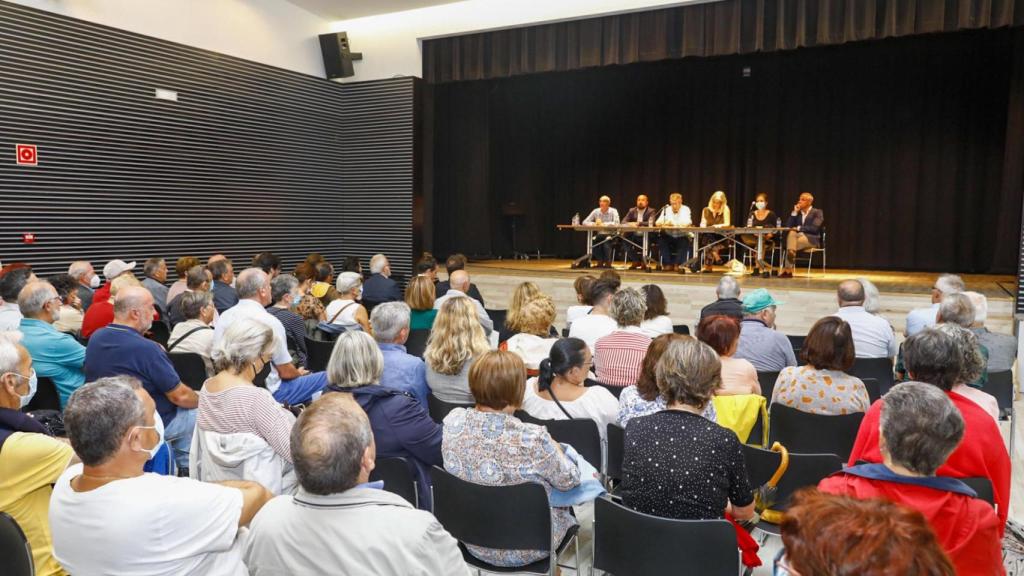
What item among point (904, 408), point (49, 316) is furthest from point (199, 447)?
point (904, 408)

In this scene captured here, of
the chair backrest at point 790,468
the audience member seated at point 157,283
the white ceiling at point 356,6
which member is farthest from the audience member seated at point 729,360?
the white ceiling at point 356,6

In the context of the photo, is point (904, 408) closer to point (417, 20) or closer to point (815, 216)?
point (815, 216)

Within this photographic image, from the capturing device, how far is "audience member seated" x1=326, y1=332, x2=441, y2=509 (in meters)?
2.81

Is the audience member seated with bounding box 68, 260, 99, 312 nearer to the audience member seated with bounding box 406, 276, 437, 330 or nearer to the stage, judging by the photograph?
the audience member seated with bounding box 406, 276, 437, 330

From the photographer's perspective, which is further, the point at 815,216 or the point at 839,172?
the point at 839,172

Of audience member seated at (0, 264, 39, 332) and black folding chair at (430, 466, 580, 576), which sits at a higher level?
audience member seated at (0, 264, 39, 332)

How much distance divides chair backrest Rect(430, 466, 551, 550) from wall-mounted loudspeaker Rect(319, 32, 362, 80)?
33.5 ft

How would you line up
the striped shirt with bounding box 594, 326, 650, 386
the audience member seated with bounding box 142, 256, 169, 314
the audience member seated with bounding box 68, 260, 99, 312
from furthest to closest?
1. the audience member seated with bounding box 142, 256, 169, 314
2. the audience member seated with bounding box 68, 260, 99, 312
3. the striped shirt with bounding box 594, 326, 650, 386

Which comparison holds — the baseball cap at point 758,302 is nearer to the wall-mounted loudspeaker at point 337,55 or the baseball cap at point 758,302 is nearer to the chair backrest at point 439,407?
the chair backrest at point 439,407

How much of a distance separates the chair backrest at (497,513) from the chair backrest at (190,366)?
2291 millimetres

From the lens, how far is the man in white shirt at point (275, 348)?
361cm

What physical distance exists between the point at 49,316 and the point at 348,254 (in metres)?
8.09

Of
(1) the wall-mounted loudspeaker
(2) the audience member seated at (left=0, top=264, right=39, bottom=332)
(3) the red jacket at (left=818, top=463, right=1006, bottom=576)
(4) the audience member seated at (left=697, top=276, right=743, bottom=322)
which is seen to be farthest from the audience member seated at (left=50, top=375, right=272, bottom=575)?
(1) the wall-mounted loudspeaker

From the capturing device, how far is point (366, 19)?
11781 millimetres
